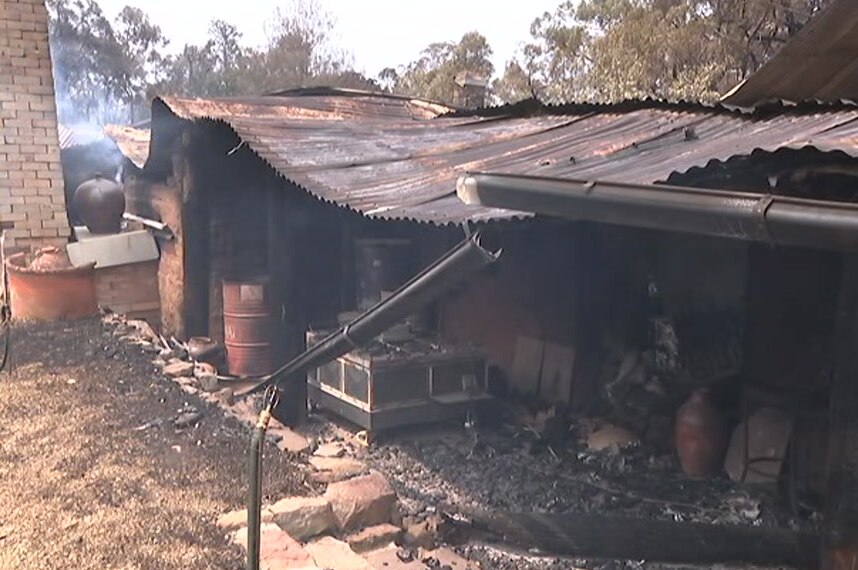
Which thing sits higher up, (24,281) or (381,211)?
(381,211)

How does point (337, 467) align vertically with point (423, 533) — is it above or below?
above

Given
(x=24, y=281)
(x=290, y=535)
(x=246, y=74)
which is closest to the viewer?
(x=290, y=535)

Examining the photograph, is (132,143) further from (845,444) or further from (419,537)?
(845,444)

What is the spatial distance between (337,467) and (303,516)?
0.95m

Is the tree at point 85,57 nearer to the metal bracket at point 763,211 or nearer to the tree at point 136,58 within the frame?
the tree at point 136,58

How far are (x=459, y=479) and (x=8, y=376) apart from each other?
3972 millimetres

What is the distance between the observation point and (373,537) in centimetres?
442

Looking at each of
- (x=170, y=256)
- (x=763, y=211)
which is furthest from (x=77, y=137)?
(x=763, y=211)

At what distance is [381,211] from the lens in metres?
5.23

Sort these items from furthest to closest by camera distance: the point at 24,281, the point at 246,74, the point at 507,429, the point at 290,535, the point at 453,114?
the point at 246,74 < the point at 453,114 < the point at 24,281 < the point at 507,429 < the point at 290,535

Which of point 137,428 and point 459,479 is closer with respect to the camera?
point 137,428

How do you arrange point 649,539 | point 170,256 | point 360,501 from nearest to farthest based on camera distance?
point 360,501 → point 649,539 → point 170,256

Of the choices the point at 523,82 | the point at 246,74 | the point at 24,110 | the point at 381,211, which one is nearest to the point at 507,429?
the point at 381,211

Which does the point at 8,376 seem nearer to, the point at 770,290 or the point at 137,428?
the point at 137,428
